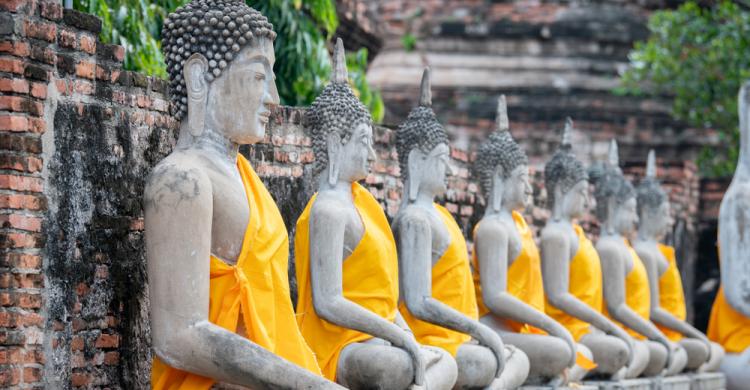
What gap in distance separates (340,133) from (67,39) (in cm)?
136

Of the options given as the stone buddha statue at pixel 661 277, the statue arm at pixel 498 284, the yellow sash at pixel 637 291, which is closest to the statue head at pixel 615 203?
the yellow sash at pixel 637 291

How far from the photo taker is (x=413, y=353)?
6477 millimetres

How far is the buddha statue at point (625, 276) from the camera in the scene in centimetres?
1048

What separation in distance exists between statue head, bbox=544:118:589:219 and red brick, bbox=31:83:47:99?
15.8 feet

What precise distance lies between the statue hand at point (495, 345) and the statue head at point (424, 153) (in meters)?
0.78

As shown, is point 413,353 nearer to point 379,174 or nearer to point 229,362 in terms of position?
point 229,362

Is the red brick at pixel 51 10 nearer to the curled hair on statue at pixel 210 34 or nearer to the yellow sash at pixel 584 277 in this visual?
the curled hair on statue at pixel 210 34

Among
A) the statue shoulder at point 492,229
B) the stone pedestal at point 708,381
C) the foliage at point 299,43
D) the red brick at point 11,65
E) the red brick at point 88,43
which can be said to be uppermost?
the foliage at point 299,43

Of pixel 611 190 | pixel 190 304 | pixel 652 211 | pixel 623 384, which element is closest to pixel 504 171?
pixel 623 384

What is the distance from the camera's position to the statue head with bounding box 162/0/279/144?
17.9 ft

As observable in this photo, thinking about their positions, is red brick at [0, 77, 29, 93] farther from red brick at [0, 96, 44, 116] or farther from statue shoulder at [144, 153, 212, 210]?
statue shoulder at [144, 153, 212, 210]

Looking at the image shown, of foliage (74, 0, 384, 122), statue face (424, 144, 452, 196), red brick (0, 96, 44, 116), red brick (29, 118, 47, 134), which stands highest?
foliage (74, 0, 384, 122)

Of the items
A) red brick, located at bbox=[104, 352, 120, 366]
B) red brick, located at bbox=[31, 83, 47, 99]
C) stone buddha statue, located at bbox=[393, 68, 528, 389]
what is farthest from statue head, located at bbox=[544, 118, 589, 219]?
red brick, located at bbox=[31, 83, 47, 99]

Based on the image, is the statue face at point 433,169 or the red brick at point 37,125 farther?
the statue face at point 433,169
